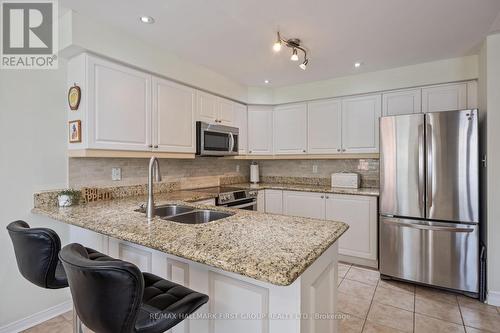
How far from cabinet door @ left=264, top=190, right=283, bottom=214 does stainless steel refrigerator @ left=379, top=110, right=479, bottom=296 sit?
51.1 inches

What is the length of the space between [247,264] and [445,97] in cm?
322

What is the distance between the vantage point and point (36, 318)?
80.1 inches

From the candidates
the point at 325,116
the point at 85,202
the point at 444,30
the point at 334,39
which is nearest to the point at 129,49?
the point at 85,202

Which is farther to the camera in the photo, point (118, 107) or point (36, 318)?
point (118, 107)

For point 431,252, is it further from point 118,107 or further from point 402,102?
point 118,107

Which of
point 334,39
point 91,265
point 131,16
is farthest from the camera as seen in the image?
point 334,39

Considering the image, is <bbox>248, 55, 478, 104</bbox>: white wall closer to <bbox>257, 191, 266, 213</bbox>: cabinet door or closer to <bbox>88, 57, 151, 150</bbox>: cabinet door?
<bbox>257, 191, 266, 213</bbox>: cabinet door

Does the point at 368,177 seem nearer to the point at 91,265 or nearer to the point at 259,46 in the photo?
the point at 259,46

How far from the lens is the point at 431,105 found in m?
2.95

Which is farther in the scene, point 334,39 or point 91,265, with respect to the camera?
point 334,39

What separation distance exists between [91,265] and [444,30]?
3023mm

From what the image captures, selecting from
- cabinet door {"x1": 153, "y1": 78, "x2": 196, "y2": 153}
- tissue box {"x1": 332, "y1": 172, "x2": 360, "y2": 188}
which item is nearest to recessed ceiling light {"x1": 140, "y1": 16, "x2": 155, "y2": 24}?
cabinet door {"x1": 153, "y1": 78, "x2": 196, "y2": 153}

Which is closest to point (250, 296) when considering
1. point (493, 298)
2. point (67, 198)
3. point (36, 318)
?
point (67, 198)

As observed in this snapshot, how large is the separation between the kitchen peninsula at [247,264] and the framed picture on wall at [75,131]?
0.82 m
